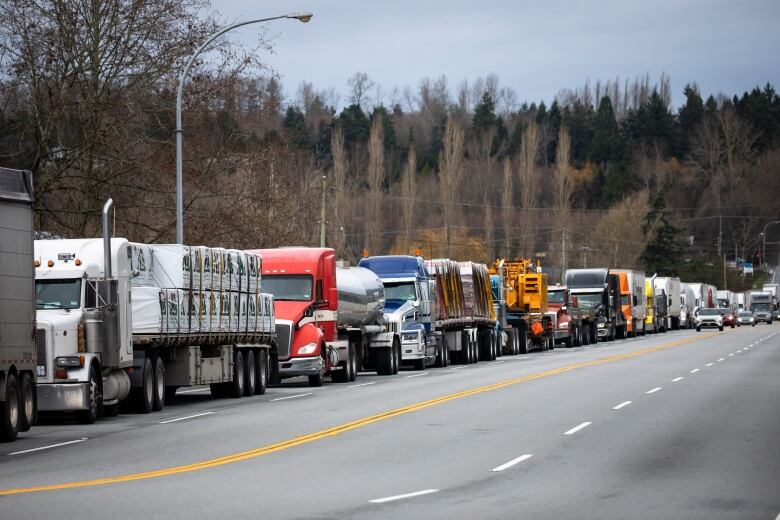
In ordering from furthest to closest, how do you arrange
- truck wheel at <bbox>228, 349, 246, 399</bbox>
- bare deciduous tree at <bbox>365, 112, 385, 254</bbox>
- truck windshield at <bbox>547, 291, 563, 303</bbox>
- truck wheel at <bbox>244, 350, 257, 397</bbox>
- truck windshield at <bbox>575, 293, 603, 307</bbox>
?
bare deciduous tree at <bbox>365, 112, 385, 254</bbox> < truck windshield at <bbox>575, 293, 603, 307</bbox> < truck windshield at <bbox>547, 291, 563, 303</bbox> < truck wheel at <bbox>244, 350, 257, 397</bbox> < truck wheel at <bbox>228, 349, 246, 399</bbox>

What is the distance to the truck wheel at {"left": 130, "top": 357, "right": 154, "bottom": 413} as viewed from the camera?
26156 millimetres

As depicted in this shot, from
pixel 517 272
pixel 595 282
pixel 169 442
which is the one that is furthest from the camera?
pixel 595 282

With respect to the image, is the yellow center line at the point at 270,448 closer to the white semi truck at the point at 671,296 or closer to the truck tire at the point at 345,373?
the truck tire at the point at 345,373

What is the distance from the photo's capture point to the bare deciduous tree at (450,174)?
98812 mm

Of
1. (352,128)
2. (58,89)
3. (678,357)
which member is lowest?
(678,357)

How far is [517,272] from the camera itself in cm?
6325

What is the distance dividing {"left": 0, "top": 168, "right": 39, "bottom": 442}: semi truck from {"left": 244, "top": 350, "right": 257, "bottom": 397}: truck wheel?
10.9m

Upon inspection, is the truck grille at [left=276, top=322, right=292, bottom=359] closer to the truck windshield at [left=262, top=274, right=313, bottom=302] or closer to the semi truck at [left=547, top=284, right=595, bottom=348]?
the truck windshield at [left=262, top=274, right=313, bottom=302]

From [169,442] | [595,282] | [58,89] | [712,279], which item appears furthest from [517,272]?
[712,279]

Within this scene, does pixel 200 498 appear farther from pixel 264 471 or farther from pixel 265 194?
A: pixel 265 194

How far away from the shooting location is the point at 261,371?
32.7 meters

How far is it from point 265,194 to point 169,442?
91.8 feet

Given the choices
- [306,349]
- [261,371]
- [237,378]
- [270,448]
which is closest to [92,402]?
[270,448]

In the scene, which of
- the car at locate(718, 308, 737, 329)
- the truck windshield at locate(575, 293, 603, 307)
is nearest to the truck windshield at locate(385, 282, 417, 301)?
the truck windshield at locate(575, 293, 603, 307)
